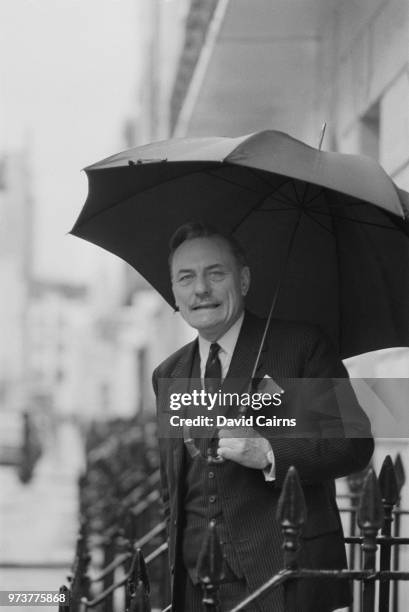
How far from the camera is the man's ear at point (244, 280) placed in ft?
9.80

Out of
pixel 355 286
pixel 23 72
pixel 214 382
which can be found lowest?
pixel 214 382

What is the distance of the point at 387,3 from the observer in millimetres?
5043

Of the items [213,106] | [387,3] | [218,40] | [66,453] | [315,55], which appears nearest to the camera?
[387,3]

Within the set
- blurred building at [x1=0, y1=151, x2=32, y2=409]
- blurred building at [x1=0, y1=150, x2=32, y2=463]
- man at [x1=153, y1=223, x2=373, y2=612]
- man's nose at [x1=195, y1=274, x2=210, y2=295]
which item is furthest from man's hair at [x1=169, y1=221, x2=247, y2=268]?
blurred building at [x1=0, y1=151, x2=32, y2=409]

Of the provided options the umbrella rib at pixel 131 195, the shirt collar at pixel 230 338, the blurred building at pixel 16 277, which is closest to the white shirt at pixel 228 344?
the shirt collar at pixel 230 338

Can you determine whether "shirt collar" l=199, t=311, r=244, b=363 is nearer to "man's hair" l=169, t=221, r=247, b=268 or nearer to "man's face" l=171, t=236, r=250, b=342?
"man's face" l=171, t=236, r=250, b=342

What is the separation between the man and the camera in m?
2.69

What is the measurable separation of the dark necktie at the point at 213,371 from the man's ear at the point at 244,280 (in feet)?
0.57

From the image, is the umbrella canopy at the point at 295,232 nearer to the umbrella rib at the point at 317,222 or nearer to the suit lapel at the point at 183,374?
the umbrella rib at the point at 317,222

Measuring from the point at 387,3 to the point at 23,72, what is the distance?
69.4 inches

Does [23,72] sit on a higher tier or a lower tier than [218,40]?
lower

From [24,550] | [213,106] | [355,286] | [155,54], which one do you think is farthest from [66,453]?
[355,286]

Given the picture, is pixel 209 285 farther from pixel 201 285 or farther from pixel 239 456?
pixel 239 456

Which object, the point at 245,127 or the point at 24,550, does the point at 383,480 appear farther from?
the point at 24,550
